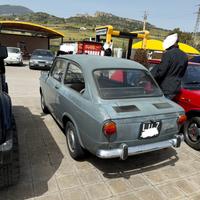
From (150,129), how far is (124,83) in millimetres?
907

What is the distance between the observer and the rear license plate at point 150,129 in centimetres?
295

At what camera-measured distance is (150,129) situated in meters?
3.02

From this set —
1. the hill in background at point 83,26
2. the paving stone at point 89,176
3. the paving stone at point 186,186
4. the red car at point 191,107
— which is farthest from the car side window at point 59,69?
the hill in background at point 83,26

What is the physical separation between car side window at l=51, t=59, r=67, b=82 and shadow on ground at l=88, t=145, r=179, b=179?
171 centimetres

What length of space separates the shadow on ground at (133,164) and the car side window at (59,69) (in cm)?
171

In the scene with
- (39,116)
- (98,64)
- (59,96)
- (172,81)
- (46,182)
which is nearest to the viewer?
(46,182)

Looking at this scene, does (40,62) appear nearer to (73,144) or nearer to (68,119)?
(68,119)

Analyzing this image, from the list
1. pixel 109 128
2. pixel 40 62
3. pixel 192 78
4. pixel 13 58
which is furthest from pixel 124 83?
pixel 13 58

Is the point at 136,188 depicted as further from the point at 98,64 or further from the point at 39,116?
the point at 39,116

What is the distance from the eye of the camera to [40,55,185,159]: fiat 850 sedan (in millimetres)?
2791

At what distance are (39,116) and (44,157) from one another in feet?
6.78

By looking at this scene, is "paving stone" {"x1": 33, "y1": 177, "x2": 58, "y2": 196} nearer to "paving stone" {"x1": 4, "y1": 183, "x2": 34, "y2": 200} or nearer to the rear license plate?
"paving stone" {"x1": 4, "y1": 183, "x2": 34, "y2": 200}

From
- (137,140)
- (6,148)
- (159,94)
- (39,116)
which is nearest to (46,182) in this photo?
(6,148)

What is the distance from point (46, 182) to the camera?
2943 millimetres
